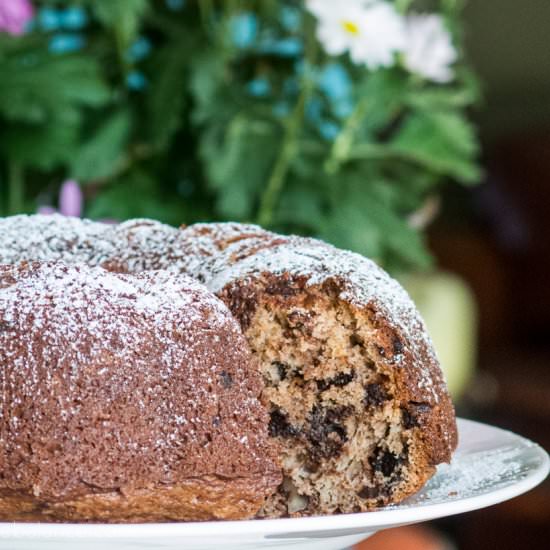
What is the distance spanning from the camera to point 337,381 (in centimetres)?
77

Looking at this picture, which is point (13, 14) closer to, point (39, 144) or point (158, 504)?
point (39, 144)

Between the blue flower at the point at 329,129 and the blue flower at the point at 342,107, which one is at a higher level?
the blue flower at the point at 342,107

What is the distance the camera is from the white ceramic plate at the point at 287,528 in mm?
540

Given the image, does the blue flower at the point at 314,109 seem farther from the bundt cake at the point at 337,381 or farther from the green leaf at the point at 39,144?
the bundt cake at the point at 337,381

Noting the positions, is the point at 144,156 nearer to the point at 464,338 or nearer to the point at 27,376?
the point at 464,338

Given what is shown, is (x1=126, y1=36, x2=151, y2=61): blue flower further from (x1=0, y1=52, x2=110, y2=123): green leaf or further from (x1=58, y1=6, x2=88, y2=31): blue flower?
(x1=0, y1=52, x2=110, y2=123): green leaf

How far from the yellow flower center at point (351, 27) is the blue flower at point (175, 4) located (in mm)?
488

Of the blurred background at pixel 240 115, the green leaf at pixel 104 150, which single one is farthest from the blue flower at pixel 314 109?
the green leaf at pixel 104 150

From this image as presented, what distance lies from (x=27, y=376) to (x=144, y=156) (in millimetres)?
1192

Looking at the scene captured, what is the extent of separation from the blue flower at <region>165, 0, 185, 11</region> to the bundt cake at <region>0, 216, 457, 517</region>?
1.20m

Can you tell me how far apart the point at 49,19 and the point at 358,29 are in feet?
2.23

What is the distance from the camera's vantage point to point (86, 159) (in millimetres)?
1661

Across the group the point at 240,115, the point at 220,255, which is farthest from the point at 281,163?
the point at 220,255

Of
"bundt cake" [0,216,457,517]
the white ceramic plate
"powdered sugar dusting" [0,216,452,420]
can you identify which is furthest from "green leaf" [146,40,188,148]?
the white ceramic plate
